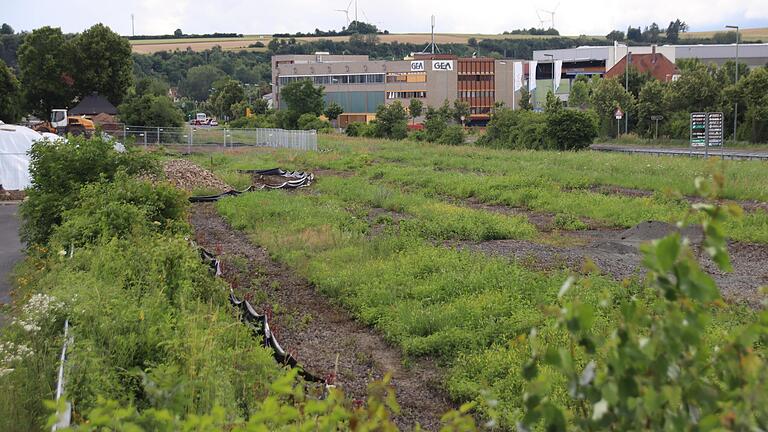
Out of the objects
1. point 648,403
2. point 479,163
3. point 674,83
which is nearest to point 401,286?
point 648,403

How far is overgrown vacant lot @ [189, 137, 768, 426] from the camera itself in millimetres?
10125

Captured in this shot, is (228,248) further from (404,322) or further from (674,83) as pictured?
(674,83)

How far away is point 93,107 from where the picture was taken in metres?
72.9

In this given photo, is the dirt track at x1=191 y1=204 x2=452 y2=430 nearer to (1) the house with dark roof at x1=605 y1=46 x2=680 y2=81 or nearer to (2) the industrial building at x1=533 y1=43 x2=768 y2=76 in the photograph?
(1) the house with dark roof at x1=605 y1=46 x2=680 y2=81

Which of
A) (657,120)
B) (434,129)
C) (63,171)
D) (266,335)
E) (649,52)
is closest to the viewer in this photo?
(266,335)

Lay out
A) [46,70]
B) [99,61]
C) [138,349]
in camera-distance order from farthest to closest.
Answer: [99,61], [46,70], [138,349]

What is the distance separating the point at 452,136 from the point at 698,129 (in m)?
21.2

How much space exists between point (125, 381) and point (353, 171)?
3028 cm

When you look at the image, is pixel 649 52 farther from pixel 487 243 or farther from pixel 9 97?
pixel 487 243

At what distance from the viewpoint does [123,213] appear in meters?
13.3

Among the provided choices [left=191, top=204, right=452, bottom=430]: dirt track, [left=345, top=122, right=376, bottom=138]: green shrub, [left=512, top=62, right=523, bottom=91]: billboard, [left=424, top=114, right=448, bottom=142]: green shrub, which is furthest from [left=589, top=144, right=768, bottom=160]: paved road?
[left=512, top=62, right=523, bottom=91]: billboard

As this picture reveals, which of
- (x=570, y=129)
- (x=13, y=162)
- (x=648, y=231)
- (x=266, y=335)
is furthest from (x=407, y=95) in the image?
(x=266, y=335)

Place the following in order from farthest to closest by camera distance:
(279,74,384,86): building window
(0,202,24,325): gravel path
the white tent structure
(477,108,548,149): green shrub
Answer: (279,74,384,86): building window → (477,108,548,149): green shrub → the white tent structure → (0,202,24,325): gravel path

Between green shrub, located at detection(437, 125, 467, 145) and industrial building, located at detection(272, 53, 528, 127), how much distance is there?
2200 inches
